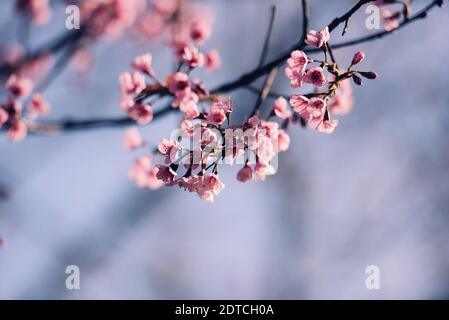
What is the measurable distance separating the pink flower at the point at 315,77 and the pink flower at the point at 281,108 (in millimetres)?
368

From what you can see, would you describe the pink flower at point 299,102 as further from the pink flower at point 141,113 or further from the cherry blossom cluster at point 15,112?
the cherry blossom cluster at point 15,112

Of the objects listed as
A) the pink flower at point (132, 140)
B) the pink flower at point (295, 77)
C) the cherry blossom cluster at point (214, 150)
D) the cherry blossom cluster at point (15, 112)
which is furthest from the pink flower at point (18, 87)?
the pink flower at point (295, 77)

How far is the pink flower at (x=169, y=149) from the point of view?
2525 mm

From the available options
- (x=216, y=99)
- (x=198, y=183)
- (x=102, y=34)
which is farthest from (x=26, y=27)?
(x=198, y=183)

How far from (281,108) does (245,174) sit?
0.47m

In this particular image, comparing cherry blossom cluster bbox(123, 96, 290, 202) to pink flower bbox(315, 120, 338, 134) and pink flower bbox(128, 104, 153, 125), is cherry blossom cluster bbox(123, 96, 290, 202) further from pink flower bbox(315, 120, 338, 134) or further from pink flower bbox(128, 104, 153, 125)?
pink flower bbox(128, 104, 153, 125)

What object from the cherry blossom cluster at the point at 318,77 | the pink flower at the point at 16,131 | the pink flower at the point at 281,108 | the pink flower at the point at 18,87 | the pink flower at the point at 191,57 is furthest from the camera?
the pink flower at the point at 18,87

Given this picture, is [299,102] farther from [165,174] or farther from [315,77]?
[165,174]

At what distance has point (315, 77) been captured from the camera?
8.01 feet

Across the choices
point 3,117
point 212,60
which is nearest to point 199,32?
point 212,60

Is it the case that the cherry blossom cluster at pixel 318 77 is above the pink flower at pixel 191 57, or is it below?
below

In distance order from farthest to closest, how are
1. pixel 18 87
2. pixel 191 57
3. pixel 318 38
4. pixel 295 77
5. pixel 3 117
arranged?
pixel 18 87 → pixel 3 117 → pixel 191 57 → pixel 295 77 → pixel 318 38

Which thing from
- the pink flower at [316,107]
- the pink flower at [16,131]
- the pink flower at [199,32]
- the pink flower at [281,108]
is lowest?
the pink flower at [316,107]
